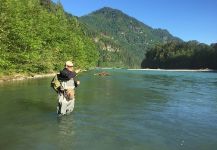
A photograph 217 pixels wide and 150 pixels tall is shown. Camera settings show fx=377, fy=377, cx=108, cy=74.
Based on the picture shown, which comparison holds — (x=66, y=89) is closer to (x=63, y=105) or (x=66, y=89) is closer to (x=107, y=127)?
(x=63, y=105)

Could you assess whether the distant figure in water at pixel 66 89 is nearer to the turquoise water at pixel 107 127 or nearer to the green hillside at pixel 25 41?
the turquoise water at pixel 107 127

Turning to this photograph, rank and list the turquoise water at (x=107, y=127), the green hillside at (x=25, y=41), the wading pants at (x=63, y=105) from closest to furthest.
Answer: the turquoise water at (x=107, y=127)
the wading pants at (x=63, y=105)
the green hillside at (x=25, y=41)

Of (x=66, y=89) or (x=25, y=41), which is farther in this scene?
(x=25, y=41)

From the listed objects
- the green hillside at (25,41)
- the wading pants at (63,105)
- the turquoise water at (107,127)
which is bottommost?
the turquoise water at (107,127)

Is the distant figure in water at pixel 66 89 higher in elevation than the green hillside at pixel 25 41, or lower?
lower

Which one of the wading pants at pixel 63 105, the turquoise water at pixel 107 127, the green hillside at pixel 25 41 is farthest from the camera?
the green hillside at pixel 25 41

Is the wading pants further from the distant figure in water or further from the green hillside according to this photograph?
the green hillside

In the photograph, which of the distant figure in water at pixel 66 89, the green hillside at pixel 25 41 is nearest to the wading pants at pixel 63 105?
the distant figure in water at pixel 66 89

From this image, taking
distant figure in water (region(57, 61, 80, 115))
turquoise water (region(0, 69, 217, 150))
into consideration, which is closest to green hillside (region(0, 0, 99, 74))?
turquoise water (region(0, 69, 217, 150))

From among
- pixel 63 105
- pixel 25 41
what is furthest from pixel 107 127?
pixel 25 41

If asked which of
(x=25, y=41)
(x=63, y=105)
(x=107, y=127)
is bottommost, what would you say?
(x=107, y=127)

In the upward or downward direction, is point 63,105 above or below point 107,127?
above

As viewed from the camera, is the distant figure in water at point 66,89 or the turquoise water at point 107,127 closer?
the turquoise water at point 107,127

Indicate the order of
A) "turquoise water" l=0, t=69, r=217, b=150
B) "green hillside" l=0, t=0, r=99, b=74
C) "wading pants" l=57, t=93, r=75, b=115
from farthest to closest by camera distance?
"green hillside" l=0, t=0, r=99, b=74 → "wading pants" l=57, t=93, r=75, b=115 → "turquoise water" l=0, t=69, r=217, b=150
